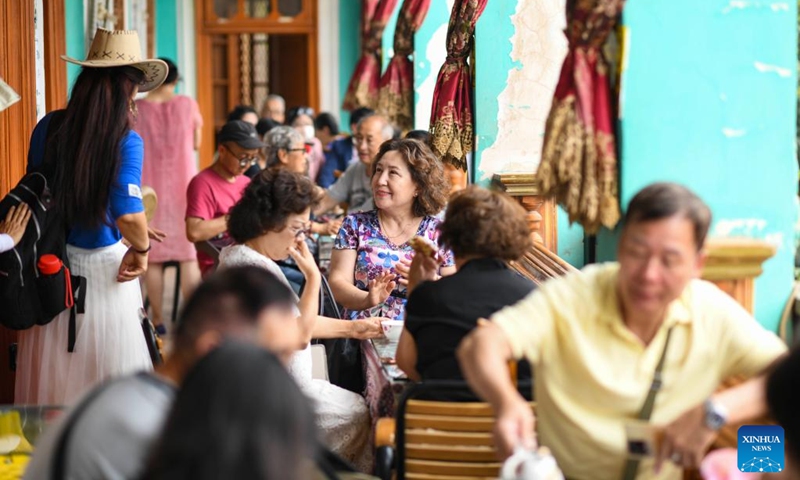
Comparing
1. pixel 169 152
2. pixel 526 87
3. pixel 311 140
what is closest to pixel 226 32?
pixel 311 140

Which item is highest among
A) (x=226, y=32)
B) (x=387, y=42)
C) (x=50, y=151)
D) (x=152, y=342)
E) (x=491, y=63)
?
(x=226, y=32)

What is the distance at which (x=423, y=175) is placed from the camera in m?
4.25

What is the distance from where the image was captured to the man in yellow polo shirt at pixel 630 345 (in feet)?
7.12

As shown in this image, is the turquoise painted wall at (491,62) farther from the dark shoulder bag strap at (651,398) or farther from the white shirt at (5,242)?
the dark shoulder bag strap at (651,398)

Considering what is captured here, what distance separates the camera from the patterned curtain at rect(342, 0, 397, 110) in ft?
26.7

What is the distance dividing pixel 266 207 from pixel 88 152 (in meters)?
0.60

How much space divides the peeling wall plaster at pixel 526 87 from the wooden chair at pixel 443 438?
2907 mm

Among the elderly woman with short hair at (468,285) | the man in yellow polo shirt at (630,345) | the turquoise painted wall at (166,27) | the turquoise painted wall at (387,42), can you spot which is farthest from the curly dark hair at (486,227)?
the turquoise painted wall at (166,27)

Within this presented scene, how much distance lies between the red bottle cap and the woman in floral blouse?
1088 millimetres

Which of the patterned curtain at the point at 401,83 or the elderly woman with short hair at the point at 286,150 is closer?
the elderly woman with short hair at the point at 286,150

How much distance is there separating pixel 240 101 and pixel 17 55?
845cm

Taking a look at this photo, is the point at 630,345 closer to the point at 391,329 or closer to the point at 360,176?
the point at 391,329

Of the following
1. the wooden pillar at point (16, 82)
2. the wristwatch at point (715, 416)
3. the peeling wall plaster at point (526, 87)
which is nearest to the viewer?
the wristwatch at point (715, 416)

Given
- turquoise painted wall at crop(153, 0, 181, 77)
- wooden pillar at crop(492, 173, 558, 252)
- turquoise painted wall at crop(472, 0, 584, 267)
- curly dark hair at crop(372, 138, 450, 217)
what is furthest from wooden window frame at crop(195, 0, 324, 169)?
curly dark hair at crop(372, 138, 450, 217)
